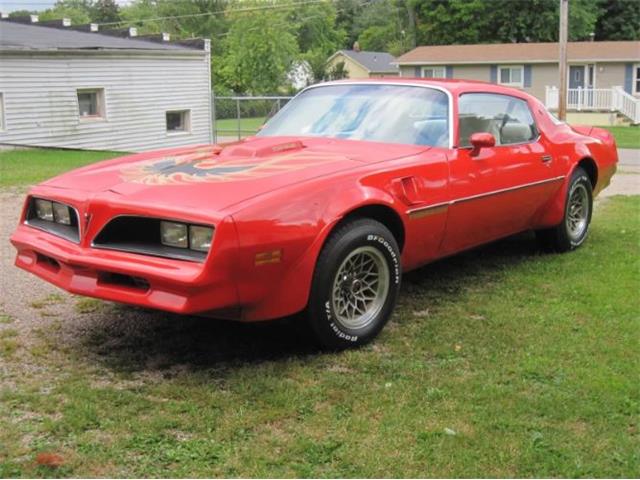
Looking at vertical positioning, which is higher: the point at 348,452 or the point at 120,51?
the point at 120,51

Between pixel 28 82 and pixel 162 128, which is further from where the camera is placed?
pixel 162 128

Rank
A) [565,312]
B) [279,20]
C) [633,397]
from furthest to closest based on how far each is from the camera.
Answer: [279,20] < [565,312] < [633,397]

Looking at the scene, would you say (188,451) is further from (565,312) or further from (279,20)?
(279,20)

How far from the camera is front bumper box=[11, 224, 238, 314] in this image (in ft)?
11.8

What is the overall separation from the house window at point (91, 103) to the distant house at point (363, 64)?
123ft

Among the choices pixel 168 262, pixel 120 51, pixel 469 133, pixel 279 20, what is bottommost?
pixel 168 262

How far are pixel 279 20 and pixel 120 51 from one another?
103ft

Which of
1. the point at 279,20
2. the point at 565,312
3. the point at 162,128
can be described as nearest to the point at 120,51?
the point at 162,128

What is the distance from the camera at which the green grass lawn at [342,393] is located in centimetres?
304

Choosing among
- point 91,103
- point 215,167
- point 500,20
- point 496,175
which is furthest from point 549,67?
point 215,167

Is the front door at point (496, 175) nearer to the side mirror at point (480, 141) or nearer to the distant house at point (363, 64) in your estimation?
the side mirror at point (480, 141)

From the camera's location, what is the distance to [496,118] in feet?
19.3

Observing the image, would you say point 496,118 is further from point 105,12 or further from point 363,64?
point 105,12

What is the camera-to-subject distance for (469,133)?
17.8ft
